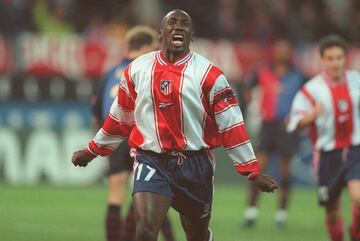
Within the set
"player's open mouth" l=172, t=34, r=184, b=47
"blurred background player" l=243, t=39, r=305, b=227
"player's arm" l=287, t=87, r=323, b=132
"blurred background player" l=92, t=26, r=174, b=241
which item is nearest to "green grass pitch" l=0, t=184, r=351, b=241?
"blurred background player" l=243, t=39, r=305, b=227

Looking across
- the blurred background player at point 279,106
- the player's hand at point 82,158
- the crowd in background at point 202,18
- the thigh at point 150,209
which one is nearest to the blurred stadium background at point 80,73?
the crowd in background at point 202,18

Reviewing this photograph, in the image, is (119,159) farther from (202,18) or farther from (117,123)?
(202,18)

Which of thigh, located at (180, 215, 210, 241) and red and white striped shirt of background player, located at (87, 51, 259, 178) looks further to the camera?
thigh, located at (180, 215, 210, 241)

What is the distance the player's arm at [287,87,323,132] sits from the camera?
10.6m

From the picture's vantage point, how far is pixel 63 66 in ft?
63.7

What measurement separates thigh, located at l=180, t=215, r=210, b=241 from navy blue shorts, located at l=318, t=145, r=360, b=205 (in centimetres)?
263

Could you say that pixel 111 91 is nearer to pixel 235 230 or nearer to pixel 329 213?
pixel 329 213

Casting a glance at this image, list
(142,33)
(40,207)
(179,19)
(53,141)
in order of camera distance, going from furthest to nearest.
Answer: (53,141) → (40,207) → (142,33) → (179,19)

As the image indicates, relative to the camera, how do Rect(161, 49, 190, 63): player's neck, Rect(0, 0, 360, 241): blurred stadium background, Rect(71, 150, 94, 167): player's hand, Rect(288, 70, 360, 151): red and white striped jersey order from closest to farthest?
Rect(161, 49, 190, 63): player's neck → Rect(71, 150, 94, 167): player's hand → Rect(288, 70, 360, 151): red and white striped jersey → Rect(0, 0, 360, 241): blurred stadium background

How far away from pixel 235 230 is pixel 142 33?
396 cm

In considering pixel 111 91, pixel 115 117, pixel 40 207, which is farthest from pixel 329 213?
pixel 40 207

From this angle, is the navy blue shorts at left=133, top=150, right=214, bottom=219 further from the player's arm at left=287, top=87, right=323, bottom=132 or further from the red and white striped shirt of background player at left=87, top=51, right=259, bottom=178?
the player's arm at left=287, top=87, right=323, bottom=132

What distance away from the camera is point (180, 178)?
820 cm

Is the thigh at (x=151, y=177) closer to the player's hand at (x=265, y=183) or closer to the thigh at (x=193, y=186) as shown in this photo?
the thigh at (x=193, y=186)
